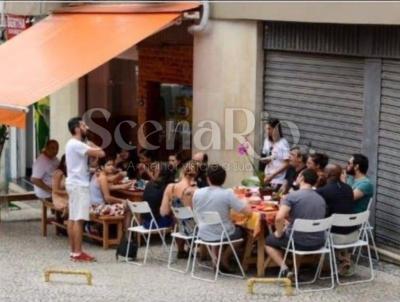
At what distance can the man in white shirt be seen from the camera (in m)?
13.8

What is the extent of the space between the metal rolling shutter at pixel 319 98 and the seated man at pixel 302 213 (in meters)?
2.16

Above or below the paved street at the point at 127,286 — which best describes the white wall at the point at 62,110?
above

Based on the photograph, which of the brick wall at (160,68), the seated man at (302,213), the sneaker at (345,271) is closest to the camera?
the seated man at (302,213)

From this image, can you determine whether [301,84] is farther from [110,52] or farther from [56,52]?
[56,52]

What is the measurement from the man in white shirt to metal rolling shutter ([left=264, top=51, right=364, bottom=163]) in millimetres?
3069

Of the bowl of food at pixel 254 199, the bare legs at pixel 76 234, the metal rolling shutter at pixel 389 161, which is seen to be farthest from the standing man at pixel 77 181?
the metal rolling shutter at pixel 389 161

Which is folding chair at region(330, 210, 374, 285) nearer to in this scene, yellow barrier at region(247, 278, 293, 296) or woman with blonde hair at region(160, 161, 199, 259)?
yellow barrier at region(247, 278, 293, 296)

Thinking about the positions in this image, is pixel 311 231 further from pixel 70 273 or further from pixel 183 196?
pixel 70 273

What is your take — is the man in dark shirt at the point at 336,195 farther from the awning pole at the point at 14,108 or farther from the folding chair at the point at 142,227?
the awning pole at the point at 14,108

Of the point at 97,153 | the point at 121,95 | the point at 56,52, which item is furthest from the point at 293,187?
the point at 121,95

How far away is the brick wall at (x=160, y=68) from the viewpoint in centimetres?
1611

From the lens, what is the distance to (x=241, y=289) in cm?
1041

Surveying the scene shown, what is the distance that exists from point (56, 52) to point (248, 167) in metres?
3.26

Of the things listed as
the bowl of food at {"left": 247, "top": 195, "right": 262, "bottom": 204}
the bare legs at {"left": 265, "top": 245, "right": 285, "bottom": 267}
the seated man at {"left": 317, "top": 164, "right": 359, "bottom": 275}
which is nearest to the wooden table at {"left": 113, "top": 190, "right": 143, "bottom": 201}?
the bowl of food at {"left": 247, "top": 195, "right": 262, "bottom": 204}
